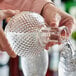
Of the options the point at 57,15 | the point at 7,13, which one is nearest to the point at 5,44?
the point at 7,13

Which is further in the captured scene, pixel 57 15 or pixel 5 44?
pixel 57 15

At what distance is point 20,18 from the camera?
476 millimetres

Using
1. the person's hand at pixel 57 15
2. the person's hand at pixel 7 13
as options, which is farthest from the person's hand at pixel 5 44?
the person's hand at pixel 57 15

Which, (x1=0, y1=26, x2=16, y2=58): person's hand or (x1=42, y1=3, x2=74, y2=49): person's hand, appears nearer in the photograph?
(x1=0, y1=26, x2=16, y2=58): person's hand

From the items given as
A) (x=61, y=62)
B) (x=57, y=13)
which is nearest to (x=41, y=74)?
(x=61, y=62)

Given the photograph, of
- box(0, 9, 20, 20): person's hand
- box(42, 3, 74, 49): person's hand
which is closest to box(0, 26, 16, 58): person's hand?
box(0, 9, 20, 20): person's hand

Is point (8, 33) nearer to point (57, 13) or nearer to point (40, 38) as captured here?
point (40, 38)

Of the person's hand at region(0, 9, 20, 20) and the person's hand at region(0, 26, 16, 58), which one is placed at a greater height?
the person's hand at region(0, 9, 20, 20)

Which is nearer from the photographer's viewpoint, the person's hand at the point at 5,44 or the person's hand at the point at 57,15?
the person's hand at the point at 5,44

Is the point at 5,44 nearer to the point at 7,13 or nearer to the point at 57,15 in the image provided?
the point at 7,13

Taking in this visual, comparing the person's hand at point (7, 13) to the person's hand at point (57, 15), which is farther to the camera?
the person's hand at point (57, 15)

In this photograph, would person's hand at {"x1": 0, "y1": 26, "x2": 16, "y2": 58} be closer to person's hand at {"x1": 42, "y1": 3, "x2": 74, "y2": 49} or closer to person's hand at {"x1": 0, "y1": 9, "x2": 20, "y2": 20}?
person's hand at {"x1": 0, "y1": 9, "x2": 20, "y2": 20}

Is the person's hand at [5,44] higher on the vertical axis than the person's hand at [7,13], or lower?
lower

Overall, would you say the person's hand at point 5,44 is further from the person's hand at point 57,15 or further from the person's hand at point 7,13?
the person's hand at point 57,15
